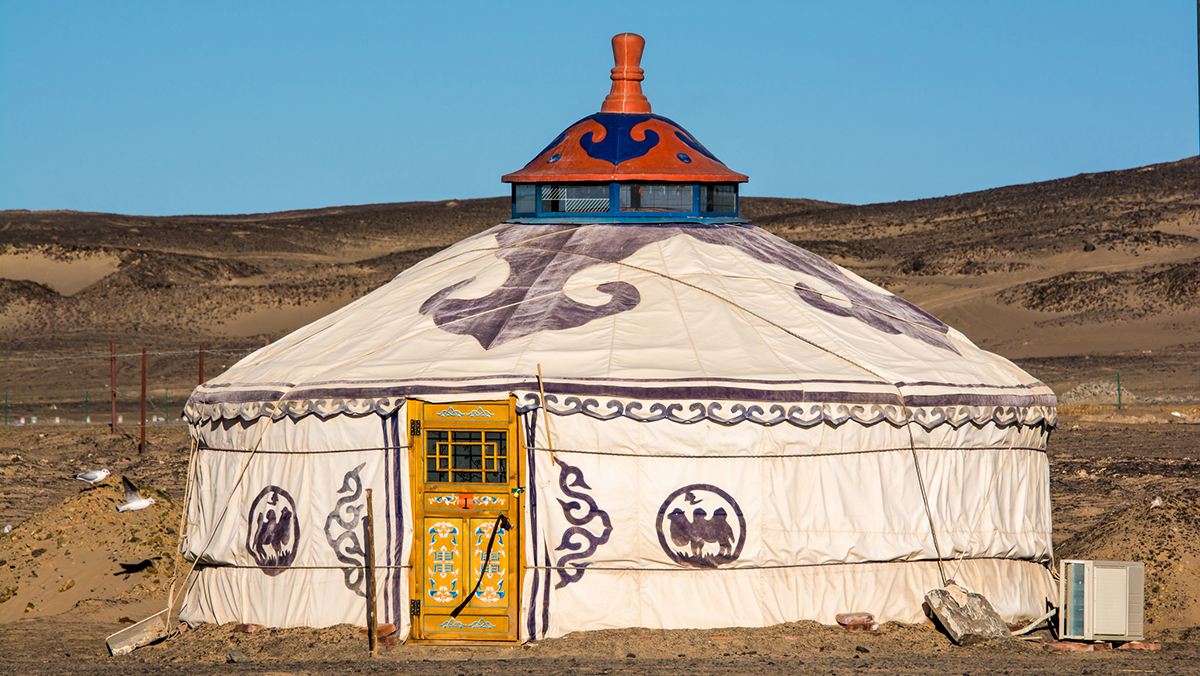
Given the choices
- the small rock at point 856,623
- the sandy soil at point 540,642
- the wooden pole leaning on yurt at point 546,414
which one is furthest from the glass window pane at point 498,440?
the small rock at point 856,623

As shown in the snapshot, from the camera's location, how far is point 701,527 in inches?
307

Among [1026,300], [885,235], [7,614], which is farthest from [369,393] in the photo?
[885,235]

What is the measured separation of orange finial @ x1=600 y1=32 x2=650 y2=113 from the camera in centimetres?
1027

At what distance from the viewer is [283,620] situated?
8.24 meters

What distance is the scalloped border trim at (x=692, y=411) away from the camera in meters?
7.68

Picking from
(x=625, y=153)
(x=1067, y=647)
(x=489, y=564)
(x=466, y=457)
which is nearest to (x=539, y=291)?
(x=466, y=457)

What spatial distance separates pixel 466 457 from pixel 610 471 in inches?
33.1

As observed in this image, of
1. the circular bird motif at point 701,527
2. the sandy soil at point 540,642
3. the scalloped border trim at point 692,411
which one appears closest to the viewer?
the sandy soil at point 540,642

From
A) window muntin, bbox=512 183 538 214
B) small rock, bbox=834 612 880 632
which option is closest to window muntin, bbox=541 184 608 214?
window muntin, bbox=512 183 538 214

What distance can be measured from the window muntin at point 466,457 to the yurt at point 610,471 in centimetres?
1

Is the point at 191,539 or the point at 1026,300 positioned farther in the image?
the point at 1026,300

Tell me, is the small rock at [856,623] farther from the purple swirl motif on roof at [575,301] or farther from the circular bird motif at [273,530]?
the circular bird motif at [273,530]

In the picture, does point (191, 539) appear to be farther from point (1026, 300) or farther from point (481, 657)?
point (1026, 300)

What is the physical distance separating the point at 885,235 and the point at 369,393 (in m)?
49.0
